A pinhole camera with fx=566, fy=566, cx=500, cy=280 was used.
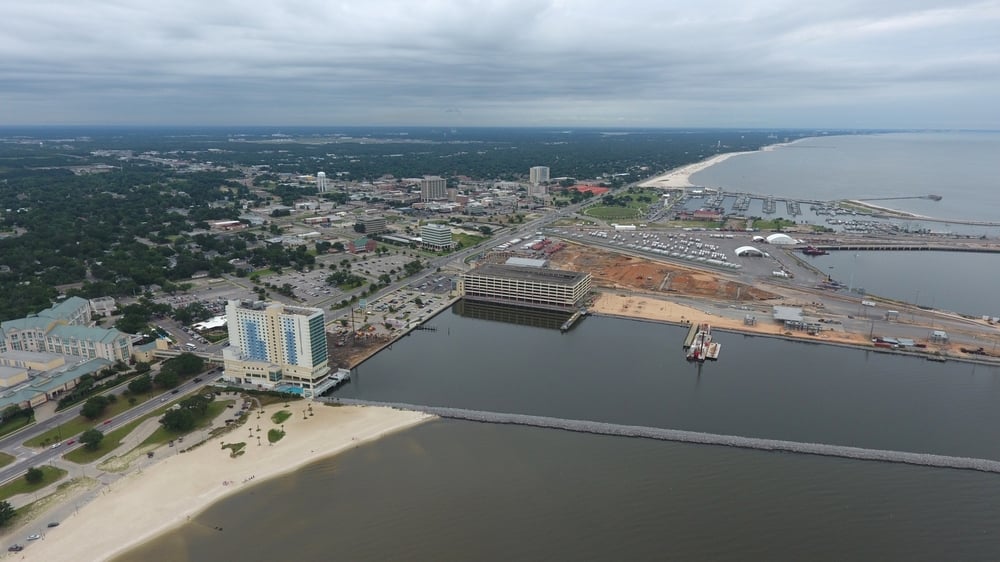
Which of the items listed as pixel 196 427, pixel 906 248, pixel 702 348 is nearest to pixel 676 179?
pixel 906 248

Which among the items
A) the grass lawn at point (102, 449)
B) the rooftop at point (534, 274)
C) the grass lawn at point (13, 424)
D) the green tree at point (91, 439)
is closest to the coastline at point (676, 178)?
the rooftop at point (534, 274)

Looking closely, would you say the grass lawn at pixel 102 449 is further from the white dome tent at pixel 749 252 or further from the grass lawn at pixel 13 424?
the white dome tent at pixel 749 252

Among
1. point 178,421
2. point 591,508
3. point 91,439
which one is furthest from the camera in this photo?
point 178,421

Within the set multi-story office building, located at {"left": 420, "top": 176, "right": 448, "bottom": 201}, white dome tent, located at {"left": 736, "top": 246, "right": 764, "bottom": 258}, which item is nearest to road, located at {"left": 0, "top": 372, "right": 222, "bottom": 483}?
white dome tent, located at {"left": 736, "top": 246, "right": 764, "bottom": 258}

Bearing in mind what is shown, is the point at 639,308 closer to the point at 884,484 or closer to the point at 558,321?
the point at 558,321

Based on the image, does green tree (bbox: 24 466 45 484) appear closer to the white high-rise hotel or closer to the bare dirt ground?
the white high-rise hotel

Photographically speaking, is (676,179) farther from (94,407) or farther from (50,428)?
(50,428)

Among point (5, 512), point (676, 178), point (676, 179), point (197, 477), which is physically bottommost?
point (197, 477)
